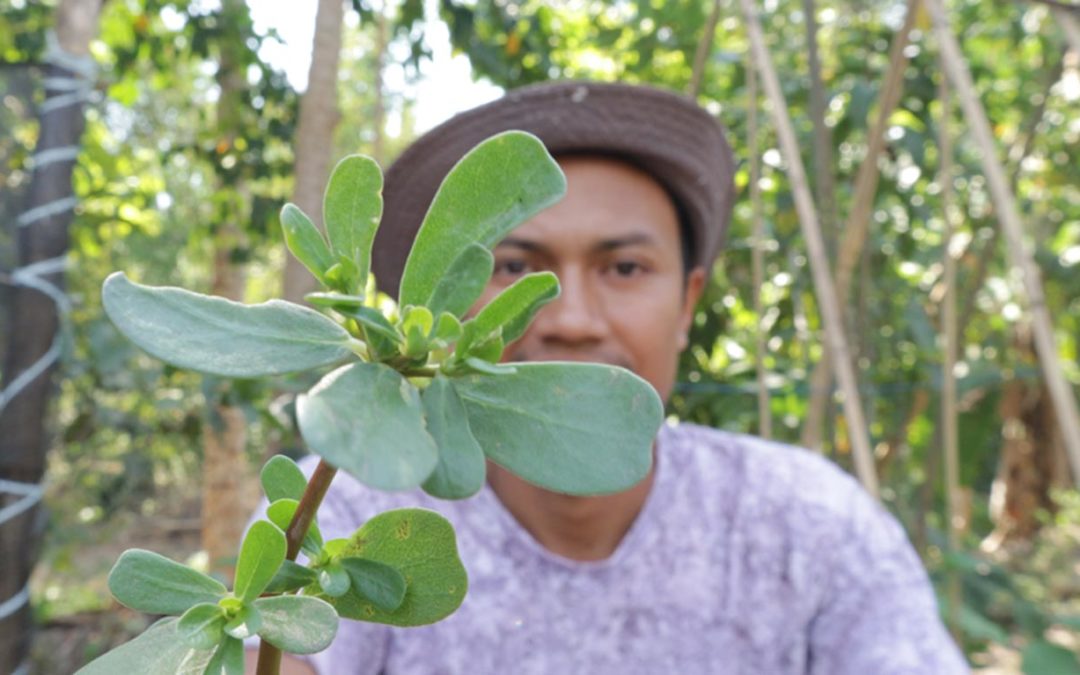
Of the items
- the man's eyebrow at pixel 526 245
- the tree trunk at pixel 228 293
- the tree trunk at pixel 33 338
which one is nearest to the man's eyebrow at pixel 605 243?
the man's eyebrow at pixel 526 245

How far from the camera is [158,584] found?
15 cm

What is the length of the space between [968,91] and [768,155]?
69cm

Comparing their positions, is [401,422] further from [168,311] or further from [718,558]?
[718,558]

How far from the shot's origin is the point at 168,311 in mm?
141

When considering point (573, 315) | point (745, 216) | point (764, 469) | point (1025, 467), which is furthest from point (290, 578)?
point (1025, 467)

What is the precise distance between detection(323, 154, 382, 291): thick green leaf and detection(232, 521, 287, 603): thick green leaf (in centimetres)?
5

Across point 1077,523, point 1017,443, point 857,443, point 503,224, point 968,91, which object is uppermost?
point 968,91

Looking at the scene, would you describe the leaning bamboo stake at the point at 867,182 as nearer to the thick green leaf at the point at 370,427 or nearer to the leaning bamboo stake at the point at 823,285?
the leaning bamboo stake at the point at 823,285

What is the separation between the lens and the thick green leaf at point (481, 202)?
158 millimetres

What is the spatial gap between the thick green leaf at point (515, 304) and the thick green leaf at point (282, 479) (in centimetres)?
4

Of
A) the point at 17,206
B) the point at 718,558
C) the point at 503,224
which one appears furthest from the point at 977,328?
the point at 503,224

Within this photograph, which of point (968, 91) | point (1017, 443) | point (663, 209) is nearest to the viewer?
point (968, 91)

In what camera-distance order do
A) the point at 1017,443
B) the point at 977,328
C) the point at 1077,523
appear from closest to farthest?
the point at 977,328
the point at 1017,443
the point at 1077,523

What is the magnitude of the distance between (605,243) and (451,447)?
0.56 metres
